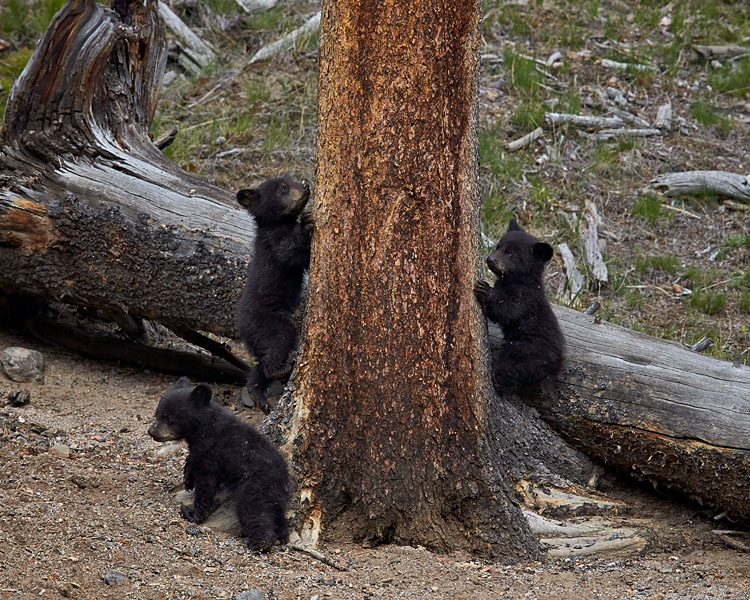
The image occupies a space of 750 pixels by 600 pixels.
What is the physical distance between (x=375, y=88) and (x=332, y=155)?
0.40 metres

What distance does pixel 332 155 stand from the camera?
4238mm

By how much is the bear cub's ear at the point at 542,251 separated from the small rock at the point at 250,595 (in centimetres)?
284

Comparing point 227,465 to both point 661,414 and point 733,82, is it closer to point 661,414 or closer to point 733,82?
point 661,414

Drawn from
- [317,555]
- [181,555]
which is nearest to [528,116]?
[317,555]

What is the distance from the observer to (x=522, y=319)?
17.3ft

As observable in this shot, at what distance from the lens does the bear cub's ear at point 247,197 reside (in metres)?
5.80

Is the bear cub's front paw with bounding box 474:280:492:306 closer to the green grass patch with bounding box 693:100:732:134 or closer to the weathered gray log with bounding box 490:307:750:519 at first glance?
the weathered gray log with bounding box 490:307:750:519

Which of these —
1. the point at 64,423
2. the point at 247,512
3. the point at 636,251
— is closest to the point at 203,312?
the point at 64,423

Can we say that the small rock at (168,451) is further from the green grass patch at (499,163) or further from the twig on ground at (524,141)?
the twig on ground at (524,141)

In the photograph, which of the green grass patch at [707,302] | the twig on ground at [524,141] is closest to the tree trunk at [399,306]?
the green grass patch at [707,302]

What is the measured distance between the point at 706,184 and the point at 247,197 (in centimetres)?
640

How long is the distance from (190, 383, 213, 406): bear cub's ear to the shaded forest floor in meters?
0.58

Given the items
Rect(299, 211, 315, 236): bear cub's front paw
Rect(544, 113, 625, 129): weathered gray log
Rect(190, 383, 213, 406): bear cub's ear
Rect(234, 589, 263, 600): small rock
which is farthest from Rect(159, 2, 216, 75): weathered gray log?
Rect(234, 589, 263, 600): small rock

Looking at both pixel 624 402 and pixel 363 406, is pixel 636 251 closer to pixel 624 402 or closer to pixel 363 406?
pixel 624 402
